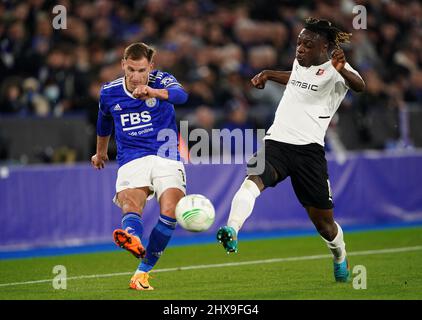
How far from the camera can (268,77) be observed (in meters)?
9.05

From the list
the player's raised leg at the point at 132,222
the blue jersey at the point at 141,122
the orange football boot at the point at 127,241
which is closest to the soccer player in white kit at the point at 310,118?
the blue jersey at the point at 141,122

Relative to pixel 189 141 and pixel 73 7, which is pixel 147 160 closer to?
pixel 189 141

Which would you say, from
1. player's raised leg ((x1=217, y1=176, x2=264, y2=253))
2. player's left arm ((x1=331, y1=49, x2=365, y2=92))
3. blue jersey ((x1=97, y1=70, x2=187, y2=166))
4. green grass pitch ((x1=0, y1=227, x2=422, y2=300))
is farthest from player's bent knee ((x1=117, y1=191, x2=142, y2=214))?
player's left arm ((x1=331, y1=49, x2=365, y2=92))

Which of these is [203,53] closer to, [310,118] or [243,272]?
Answer: [243,272]

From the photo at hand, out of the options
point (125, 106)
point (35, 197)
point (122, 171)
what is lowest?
point (35, 197)

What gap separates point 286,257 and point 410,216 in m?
6.38

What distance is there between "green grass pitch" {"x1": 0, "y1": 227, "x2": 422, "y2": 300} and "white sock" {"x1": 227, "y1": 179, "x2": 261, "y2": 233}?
73 cm

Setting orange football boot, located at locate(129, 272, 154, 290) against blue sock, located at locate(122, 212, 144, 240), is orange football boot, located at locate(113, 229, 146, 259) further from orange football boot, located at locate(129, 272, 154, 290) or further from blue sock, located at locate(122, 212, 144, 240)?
orange football boot, located at locate(129, 272, 154, 290)

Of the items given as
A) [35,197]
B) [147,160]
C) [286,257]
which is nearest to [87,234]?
[35,197]

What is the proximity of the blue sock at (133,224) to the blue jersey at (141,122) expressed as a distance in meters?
0.65

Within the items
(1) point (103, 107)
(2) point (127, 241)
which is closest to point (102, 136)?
(1) point (103, 107)

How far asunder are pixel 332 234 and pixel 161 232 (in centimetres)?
173

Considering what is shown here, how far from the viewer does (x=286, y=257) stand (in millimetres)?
12258
